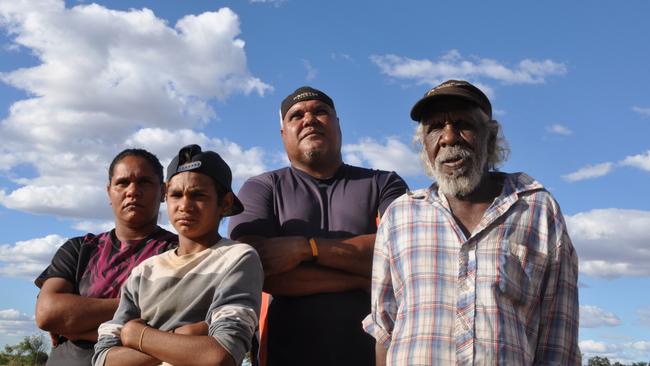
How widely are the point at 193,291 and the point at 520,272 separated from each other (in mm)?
1822

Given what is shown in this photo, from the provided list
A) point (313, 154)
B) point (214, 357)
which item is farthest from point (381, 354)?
point (313, 154)

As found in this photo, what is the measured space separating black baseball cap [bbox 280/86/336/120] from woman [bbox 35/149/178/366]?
1089 millimetres

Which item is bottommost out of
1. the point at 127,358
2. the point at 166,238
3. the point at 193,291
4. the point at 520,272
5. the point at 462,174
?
the point at 127,358

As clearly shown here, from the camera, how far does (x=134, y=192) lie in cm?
494

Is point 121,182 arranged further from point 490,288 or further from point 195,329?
point 490,288

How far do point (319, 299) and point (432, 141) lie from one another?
4.36ft

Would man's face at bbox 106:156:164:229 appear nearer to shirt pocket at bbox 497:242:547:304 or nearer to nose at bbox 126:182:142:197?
nose at bbox 126:182:142:197

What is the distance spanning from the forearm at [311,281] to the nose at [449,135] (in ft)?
3.78

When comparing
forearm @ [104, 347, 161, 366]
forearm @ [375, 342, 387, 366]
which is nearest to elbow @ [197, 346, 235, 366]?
forearm @ [104, 347, 161, 366]

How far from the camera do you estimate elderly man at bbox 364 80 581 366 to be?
11.6 ft

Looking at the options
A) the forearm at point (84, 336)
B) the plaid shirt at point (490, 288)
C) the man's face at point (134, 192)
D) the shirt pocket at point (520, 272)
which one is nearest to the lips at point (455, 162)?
the plaid shirt at point (490, 288)

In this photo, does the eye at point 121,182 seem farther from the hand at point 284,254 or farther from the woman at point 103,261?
the hand at point 284,254

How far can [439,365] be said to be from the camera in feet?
11.6

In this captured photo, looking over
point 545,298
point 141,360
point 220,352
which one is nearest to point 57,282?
point 141,360
